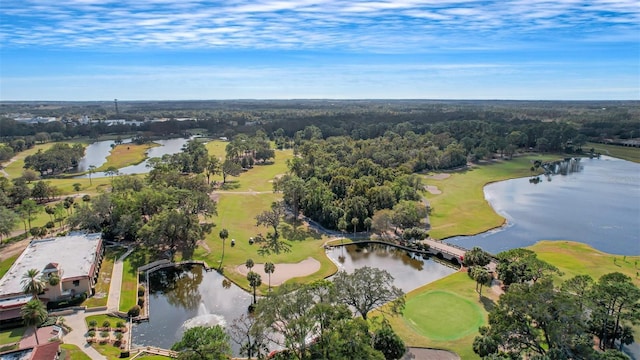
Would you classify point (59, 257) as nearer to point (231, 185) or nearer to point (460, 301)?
point (460, 301)

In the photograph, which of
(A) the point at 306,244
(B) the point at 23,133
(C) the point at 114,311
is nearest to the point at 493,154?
(A) the point at 306,244

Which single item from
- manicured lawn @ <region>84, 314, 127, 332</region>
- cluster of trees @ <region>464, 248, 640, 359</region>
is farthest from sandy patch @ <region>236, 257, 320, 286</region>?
cluster of trees @ <region>464, 248, 640, 359</region>

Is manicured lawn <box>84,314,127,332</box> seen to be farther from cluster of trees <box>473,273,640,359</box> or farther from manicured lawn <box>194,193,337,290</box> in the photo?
cluster of trees <box>473,273,640,359</box>

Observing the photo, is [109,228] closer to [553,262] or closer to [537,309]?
[537,309]

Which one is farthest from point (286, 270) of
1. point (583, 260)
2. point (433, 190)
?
point (433, 190)

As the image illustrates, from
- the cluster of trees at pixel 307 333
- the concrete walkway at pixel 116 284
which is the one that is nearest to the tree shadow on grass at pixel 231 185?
the concrete walkway at pixel 116 284

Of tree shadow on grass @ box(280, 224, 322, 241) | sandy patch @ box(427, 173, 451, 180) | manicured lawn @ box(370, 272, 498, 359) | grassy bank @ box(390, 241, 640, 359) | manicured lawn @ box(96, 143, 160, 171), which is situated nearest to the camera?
manicured lawn @ box(370, 272, 498, 359)
